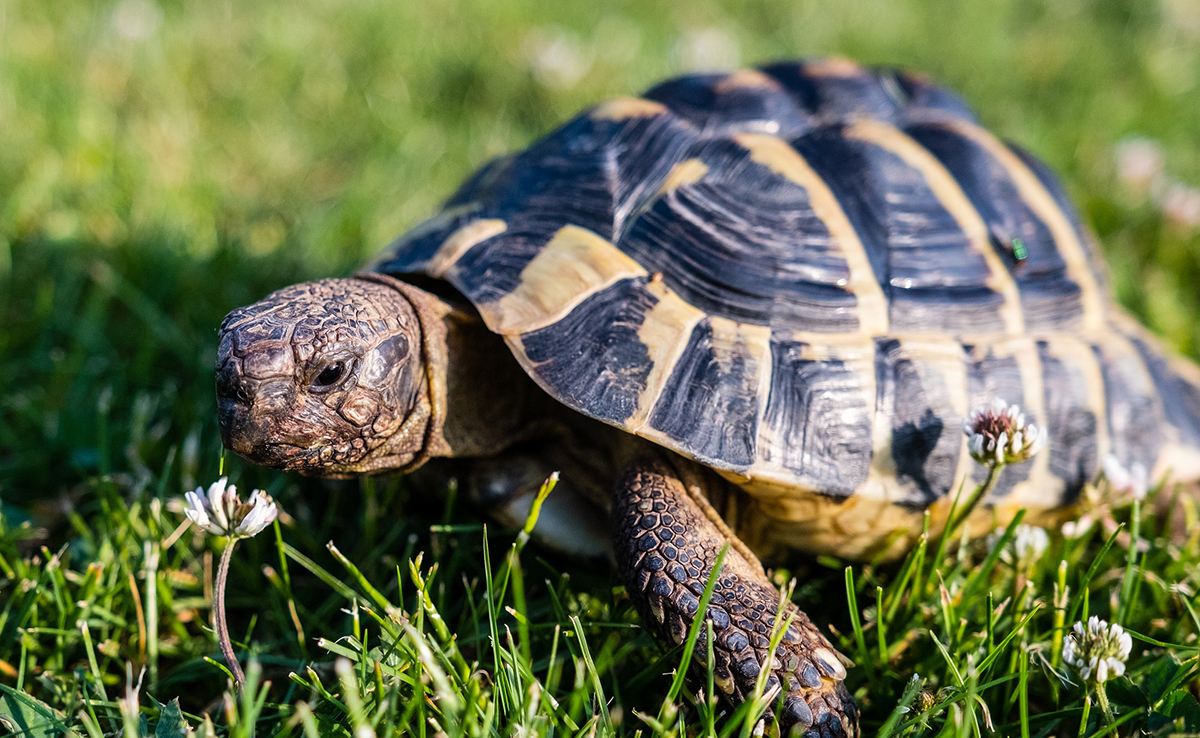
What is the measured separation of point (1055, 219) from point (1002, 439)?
1.02 meters

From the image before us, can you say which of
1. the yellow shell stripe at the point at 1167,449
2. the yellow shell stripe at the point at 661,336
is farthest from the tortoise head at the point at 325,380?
the yellow shell stripe at the point at 1167,449

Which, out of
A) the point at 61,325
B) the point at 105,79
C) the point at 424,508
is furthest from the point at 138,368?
the point at 105,79

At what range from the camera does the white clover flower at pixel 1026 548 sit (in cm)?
214

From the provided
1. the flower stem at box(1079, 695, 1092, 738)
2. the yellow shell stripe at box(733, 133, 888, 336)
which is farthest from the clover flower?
the flower stem at box(1079, 695, 1092, 738)

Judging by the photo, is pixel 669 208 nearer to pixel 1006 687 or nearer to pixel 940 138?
pixel 940 138

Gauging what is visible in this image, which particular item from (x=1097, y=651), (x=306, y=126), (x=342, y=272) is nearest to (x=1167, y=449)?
(x=1097, y=651)

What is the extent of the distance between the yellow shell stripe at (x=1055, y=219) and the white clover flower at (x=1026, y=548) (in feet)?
2.22

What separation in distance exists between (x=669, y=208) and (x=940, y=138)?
0.90 m

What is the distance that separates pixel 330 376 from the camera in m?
1.89

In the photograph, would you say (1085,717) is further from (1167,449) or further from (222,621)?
(222,621)

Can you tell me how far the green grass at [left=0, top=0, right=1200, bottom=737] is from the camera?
5.85 ft

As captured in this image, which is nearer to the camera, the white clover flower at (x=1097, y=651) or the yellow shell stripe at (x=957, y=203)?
the white clover flower at (x=1097, y=651)

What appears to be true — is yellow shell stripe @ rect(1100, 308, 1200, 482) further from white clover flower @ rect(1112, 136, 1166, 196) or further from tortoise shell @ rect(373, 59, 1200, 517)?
white clover flower @ rect(1112, 136, 1166, 196)

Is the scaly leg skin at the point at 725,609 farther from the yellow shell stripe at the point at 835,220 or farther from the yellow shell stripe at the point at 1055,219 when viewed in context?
the yellow shell stripe at the point at 1055,219
